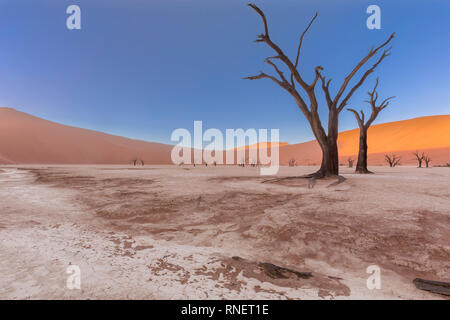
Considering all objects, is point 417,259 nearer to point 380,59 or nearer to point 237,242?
point 237,242

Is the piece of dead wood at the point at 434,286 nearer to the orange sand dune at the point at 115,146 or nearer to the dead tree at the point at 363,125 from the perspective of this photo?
the dead tree at the point at 363,125

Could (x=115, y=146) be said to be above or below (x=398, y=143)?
below

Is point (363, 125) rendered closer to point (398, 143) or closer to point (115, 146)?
point (398, 143)

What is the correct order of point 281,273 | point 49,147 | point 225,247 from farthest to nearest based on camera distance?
point 49,147
point 225,247
point 281,273

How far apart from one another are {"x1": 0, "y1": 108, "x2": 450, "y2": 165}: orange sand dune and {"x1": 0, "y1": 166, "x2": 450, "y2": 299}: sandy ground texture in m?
45.6

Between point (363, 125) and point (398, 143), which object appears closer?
point (363, 125)

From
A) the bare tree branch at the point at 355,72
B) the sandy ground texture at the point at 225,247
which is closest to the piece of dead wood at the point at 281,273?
the sandy ground texture at the point at 225,247

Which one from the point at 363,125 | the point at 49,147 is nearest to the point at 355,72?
the point at 363,125

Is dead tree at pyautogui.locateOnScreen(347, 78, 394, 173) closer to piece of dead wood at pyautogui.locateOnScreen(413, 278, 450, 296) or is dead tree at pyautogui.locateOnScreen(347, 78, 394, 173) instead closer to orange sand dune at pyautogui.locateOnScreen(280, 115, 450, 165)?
piece of dead wood at pyautogui.locateOnScreen(413, 278, 450, 296)

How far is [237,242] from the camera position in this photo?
2848mm

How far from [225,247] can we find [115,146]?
70.1 meters

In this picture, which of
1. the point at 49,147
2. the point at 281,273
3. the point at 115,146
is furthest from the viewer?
the point at 115,146

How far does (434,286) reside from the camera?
69.6 inches
